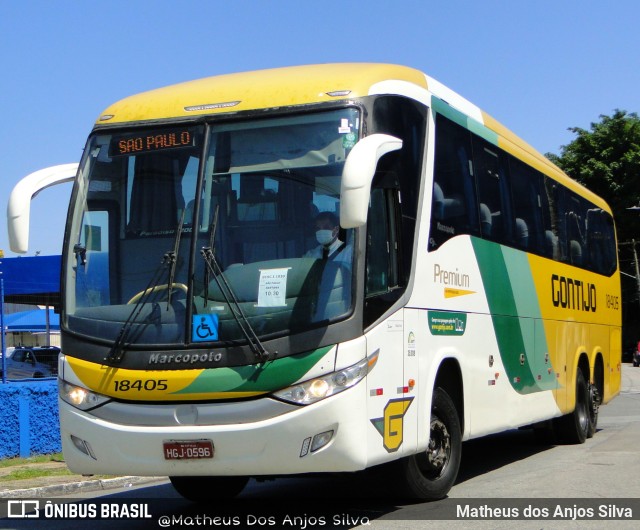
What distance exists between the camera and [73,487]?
11.4 metres

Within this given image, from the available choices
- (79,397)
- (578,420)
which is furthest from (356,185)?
(578,420)

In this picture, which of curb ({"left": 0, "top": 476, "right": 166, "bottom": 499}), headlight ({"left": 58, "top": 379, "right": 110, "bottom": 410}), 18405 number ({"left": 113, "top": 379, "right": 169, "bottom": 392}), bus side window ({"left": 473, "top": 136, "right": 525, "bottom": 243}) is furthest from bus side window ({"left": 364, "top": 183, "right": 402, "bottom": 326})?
curb ({"left": 0, "top": 476, "right": 166, "bottom": 499})

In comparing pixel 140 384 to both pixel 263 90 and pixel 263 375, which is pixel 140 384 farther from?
pixel 263 90

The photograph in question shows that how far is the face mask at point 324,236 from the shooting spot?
736cm

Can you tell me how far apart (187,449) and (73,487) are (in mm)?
4790

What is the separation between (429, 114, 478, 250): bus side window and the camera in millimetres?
8953

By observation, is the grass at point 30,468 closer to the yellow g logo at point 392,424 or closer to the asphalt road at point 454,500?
the asphalt road at point 454,500

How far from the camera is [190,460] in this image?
7.17 meters

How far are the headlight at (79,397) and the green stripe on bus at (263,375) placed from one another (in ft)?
2.93

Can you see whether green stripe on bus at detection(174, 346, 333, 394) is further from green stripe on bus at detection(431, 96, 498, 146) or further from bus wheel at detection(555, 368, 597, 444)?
bus wheel at detection(555, 368, 597, 444)

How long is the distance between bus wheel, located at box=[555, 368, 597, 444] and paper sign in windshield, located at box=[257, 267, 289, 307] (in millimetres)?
7896

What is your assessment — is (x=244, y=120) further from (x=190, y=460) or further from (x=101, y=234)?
(x=190, y=460)

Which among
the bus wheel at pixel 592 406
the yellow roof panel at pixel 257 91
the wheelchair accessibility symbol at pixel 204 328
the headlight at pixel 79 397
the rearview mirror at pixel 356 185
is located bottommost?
the bus wheel at pixel 592 406

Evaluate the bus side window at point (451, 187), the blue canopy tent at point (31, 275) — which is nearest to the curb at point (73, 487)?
the bus side window at point (451, 187)
